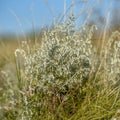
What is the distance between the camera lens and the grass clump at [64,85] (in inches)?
134

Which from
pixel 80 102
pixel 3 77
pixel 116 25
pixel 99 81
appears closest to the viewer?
pixel 80 102

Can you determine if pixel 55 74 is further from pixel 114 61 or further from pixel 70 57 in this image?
pixel 114 61

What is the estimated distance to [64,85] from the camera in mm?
3533

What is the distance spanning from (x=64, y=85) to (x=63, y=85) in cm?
5

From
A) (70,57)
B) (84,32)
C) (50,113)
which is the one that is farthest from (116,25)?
(50,113)

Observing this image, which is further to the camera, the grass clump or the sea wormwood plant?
the sea wormwood plant

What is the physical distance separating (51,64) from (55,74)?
0.30 feet

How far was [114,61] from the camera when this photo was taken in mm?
3840

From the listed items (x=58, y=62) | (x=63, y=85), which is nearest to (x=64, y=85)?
(x=63, y=85)

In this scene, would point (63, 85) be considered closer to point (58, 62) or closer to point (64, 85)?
point (64, 85)

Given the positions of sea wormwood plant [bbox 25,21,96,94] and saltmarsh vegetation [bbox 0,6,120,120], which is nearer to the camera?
saltmarsh vegetation [bbox 0,6,120,120]

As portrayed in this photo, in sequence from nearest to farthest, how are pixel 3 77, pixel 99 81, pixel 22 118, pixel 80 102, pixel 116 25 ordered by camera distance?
pixel 22 118, pixel 80 102, pixel 99 81, pixel 3 77, pixel 116 25

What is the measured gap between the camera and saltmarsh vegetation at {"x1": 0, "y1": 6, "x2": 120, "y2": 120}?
340 cm

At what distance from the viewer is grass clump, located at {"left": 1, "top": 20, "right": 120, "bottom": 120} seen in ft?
11.2
